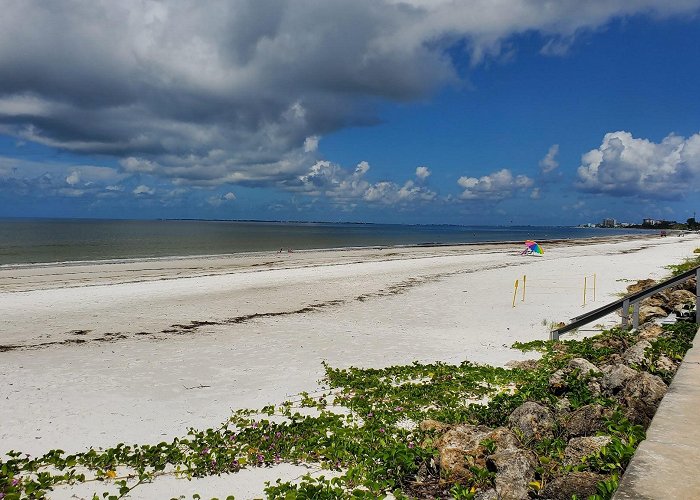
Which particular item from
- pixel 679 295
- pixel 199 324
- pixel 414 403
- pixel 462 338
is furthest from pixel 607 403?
pixel 199 324

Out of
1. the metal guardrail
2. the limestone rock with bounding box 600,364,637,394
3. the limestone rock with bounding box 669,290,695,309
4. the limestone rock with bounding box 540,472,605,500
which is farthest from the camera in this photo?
the limestone rock with bounding box 669,290,695,309

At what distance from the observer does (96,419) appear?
844 cm

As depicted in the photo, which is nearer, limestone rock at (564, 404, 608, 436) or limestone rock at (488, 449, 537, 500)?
limestone rock at (488, 449, 537, 500)

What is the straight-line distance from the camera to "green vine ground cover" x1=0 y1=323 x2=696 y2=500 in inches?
224

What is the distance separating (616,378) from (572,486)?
11.2 ft

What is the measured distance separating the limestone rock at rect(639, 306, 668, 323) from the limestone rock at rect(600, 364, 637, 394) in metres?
7.99

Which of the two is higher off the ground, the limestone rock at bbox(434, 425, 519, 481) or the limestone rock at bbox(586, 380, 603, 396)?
the limestone rock at bbox(586, 380, 603, 396)

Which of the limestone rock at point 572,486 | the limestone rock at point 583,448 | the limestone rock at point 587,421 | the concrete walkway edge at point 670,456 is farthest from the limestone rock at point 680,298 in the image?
the limestone rock at point 572,486

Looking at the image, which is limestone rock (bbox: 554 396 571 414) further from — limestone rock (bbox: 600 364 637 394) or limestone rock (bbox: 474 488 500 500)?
limestone rock (bbox: 474 488 500 500)

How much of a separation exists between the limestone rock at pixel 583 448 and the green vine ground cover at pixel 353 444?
0.13m

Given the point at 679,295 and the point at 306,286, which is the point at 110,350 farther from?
the point at 679,295

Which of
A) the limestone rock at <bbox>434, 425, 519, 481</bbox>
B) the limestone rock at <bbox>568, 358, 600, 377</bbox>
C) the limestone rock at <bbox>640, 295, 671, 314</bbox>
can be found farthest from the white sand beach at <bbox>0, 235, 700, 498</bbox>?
the limestone rock at <bbox>568, 358, 600, 377</bbox>

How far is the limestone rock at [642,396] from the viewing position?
6121 mm

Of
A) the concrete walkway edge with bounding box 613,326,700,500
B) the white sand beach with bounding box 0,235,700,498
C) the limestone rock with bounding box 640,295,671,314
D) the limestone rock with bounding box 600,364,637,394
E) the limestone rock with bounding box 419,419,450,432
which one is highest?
the concrete walkway edge with bounding box 613,326,700,500
